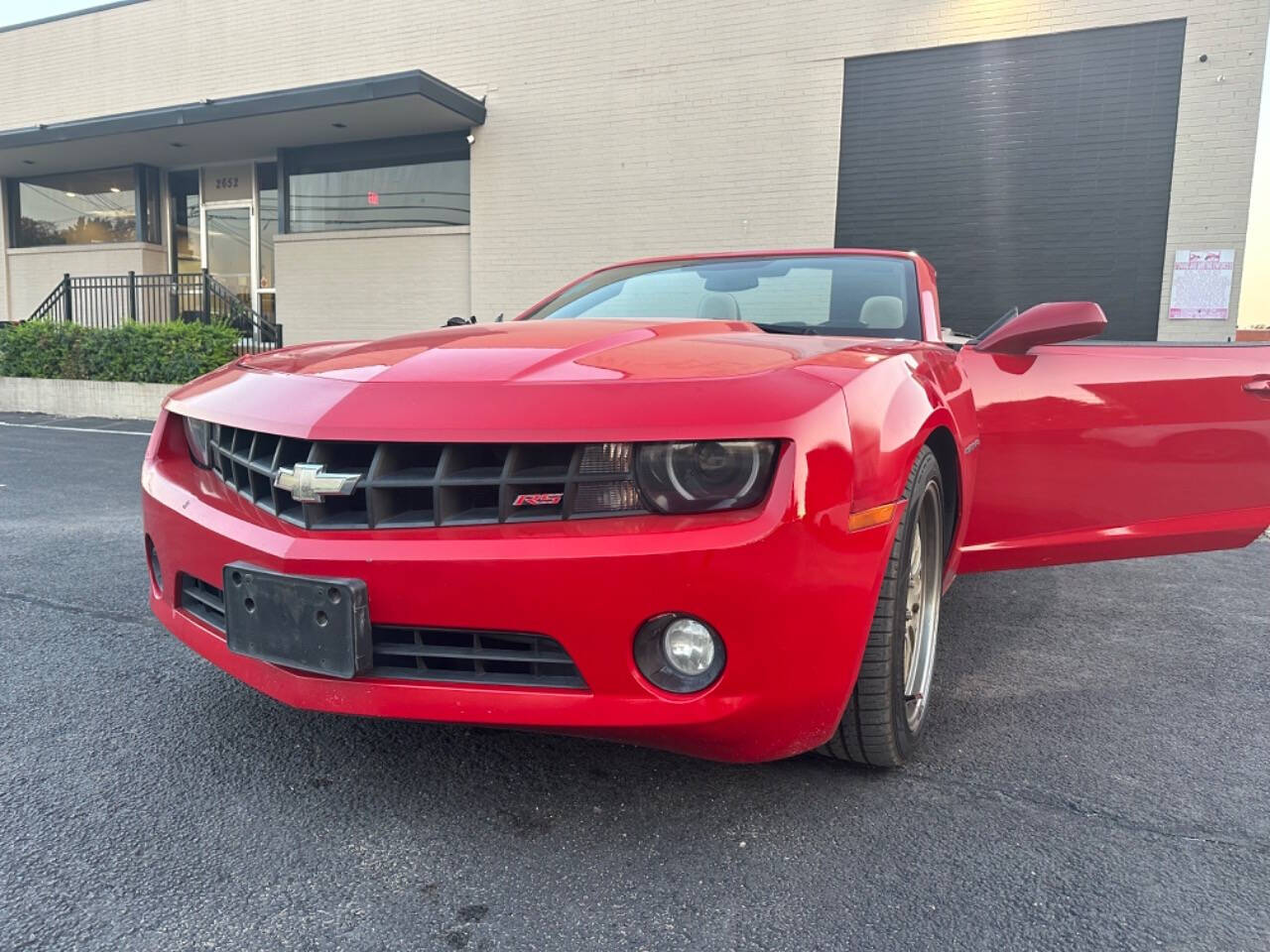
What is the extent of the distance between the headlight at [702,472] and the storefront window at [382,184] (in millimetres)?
10646

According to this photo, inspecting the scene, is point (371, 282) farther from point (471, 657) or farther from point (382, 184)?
point (471, 657)

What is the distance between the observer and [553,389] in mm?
1687

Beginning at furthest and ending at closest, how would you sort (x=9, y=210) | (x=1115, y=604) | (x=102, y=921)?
(x=9, y=210) → (x=1115, y=604) → (x=102, y=921)

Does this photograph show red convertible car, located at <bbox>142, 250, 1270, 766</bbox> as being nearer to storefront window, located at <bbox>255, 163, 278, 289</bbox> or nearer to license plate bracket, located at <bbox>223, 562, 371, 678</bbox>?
license plate bracket, located at <bbox>223, 562, 371, 678</bbox>

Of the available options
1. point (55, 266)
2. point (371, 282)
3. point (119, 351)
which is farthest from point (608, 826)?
point (55, 266)

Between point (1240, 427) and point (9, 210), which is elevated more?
point (9, 210)

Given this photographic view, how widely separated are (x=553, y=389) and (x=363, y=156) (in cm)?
1170

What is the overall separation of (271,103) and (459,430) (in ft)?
35.0

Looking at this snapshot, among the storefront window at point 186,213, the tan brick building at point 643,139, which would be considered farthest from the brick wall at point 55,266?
the storefront window at point 186,213

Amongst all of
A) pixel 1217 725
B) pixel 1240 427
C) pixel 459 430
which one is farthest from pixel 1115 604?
Result: pixel 459 430

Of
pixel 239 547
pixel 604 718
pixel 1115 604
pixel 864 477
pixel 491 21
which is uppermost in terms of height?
pixel 491 21

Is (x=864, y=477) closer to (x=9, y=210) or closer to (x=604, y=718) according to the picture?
(x=604, y=718)

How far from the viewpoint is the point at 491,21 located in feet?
36.6

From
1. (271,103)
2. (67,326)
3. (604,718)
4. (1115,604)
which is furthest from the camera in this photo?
(67,326)
